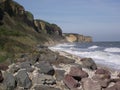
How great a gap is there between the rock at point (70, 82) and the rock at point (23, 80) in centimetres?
144

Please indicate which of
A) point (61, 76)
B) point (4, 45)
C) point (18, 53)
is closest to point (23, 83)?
point (61, 76)

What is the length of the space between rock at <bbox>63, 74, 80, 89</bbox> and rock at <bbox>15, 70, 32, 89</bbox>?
1.44 meters

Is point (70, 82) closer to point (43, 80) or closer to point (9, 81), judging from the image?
point (43, 80)

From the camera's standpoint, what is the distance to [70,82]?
1248 cm

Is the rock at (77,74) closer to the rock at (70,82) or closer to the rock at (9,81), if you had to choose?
the rock at (70,82)

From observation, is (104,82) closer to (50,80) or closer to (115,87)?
(115,87)

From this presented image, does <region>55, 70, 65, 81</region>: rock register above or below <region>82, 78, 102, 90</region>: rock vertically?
A: above

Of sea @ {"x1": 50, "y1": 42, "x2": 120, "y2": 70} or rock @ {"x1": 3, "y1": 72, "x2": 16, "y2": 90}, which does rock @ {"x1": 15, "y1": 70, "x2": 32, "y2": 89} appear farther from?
sea @ {"x1": 50, "y1": 42, "x2": 120, "y2": 70}

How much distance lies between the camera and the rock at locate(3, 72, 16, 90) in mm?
12047

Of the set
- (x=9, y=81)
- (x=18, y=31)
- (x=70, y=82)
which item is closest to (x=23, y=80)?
(x=9, y=81)

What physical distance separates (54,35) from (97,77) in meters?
98.9

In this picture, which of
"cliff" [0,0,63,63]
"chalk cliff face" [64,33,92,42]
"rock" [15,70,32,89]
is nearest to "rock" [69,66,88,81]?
"rock" [15,70,32,89]

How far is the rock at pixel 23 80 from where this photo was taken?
1222cm

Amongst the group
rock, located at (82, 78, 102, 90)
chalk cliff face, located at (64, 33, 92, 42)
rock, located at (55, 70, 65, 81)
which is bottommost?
rock, located at (82, 78, 102, 90)
